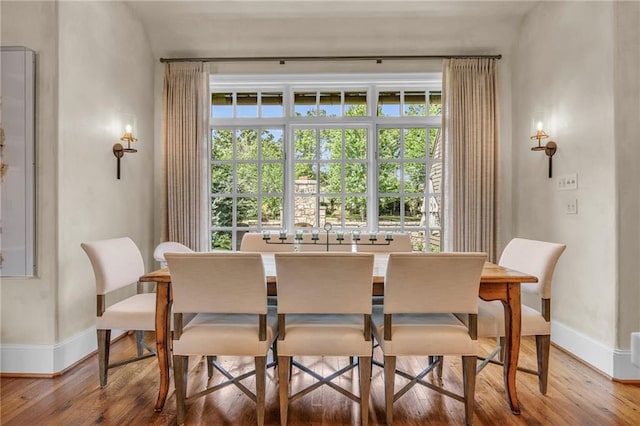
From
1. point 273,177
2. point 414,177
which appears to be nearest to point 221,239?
point 273,177

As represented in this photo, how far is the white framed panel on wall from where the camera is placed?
252 cm

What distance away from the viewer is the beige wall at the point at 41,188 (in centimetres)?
254

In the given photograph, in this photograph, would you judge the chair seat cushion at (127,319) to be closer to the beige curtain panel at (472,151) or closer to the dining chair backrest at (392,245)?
the dining chair backrest at (392,245)

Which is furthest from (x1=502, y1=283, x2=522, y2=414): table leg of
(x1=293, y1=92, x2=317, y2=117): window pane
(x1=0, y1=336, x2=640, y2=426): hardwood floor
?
(x1=293, y1=92, x2=317, y2=117): window pane

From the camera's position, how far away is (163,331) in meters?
2.08

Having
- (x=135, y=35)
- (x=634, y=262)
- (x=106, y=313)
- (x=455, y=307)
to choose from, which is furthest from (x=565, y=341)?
(x=135, y=35)

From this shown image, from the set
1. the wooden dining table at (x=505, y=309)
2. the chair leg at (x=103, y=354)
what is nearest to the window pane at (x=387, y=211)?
the wooden dining table at (x=505, y=309)

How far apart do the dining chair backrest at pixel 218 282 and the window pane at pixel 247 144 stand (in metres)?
2.39

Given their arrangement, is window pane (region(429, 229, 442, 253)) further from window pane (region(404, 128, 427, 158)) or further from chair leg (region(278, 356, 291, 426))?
chair leg (region(278, 356, 291, 426))

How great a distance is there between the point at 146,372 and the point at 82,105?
6.85 feet

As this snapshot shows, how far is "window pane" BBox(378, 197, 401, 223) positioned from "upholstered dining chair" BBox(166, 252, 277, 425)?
7.59 feet

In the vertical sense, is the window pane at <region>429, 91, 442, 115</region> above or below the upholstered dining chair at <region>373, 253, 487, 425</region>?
above

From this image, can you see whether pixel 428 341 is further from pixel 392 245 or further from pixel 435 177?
pixel 435 177

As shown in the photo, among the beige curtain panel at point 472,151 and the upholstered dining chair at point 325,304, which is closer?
the upholstered dining chair at point 325,304
